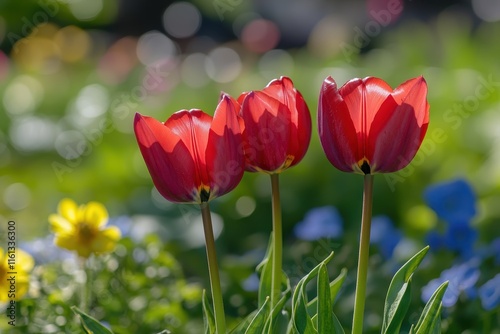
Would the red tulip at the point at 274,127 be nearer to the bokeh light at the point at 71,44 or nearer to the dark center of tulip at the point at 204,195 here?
the dark center of tulip at the point at 204,195

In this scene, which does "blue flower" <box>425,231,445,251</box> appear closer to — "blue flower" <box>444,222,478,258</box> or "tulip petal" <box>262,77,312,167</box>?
"blue flower" <box>444,222,478,258</box>

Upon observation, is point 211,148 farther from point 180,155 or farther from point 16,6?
point 16,6

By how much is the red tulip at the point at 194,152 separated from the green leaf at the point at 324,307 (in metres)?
0.19

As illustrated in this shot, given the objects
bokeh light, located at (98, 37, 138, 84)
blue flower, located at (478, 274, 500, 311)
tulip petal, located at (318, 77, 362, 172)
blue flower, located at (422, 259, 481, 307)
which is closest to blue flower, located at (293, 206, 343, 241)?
blue flower, located at (422, 259, 481, 307)

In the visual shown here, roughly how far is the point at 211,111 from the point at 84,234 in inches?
90.5

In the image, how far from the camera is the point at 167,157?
1.25 metres

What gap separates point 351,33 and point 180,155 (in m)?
6.68

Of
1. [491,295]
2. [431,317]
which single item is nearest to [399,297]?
[431,317]

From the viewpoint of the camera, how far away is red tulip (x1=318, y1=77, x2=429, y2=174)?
49.3 inches

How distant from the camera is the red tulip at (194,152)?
4.08 feet

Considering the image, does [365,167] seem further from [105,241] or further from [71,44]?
[71,44]

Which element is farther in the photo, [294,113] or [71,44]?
[71,44]

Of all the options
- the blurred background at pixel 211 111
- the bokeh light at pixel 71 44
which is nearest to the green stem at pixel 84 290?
the blurred background at pixel 211 111

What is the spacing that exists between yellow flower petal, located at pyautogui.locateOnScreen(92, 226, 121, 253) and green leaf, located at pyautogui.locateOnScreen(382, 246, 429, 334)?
0.80 meters
